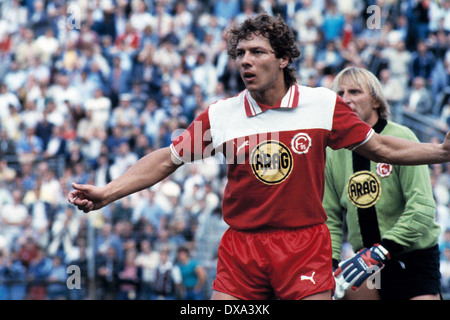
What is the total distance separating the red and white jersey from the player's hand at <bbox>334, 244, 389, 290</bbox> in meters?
0.70

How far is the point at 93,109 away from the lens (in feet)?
49.3

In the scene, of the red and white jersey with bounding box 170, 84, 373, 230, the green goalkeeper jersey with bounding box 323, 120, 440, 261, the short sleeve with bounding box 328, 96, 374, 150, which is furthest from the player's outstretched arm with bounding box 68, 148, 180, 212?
the green goalkeeper jersey with bounding box 323, 120, 440, 261

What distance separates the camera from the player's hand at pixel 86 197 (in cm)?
468

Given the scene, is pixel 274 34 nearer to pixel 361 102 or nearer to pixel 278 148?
pixel 278 148

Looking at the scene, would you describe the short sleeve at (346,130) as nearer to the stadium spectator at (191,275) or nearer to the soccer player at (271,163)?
the soccer player at (271,163)

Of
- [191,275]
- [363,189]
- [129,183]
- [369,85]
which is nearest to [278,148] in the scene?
[129,183]

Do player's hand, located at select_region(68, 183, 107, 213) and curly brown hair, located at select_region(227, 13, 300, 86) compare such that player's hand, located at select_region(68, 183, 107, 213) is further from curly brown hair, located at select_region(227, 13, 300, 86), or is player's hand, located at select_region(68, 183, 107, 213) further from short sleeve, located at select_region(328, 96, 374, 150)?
short sleeve, located at select_region(328, 96, 374, 150)

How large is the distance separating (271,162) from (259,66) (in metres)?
0.59

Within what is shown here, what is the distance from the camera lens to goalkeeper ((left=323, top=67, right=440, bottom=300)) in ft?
17.7

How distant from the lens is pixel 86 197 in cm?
473

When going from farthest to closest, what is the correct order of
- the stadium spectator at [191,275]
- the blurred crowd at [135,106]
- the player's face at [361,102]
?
the blurred crowd at [135,106] → the stadium spectator at [191,275] → the player's face at [361,102]

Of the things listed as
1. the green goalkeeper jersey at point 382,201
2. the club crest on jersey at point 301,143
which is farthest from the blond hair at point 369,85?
the club crest on jersey at point 301,143

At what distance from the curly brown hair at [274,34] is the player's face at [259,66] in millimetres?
37
